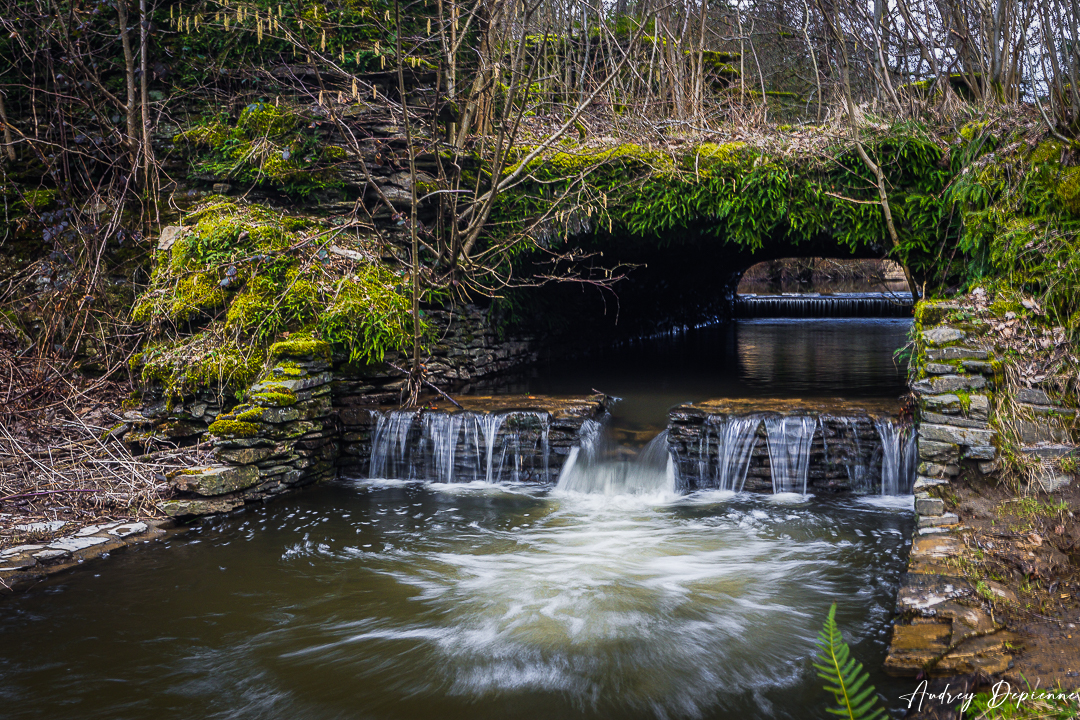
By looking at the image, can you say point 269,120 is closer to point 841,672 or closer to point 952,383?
point 952,383

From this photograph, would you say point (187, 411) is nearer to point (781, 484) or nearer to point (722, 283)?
point (781, 484)

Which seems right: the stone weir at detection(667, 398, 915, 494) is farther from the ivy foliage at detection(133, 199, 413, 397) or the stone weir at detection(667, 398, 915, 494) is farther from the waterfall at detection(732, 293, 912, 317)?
the waterfall at detection(732, 293, 912, 317)

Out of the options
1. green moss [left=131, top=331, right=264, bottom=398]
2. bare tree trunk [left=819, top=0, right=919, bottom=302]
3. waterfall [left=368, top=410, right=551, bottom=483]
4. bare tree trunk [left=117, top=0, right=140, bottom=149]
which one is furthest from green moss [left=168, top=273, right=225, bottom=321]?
bare tree trunk [left=819, top=0, right=919, bottom=302]

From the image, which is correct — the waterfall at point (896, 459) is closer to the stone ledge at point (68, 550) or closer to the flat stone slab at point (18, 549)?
the stone ledge at point (68, 550)

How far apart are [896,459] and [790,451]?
870mm

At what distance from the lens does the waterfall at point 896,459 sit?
6.01 m

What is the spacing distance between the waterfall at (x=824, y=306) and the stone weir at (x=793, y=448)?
15531 millimetres

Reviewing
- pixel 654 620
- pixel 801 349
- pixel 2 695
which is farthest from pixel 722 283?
pixel 2 695

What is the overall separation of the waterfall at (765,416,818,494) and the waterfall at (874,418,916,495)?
59cm

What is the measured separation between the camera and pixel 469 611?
13.5ft

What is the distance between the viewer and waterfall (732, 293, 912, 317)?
20438 mm

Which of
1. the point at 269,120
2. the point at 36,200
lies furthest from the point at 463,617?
the point at 36,200

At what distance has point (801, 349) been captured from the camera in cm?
1396

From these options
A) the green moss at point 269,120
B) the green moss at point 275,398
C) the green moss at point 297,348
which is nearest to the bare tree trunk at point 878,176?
the green moss at point 297,348
